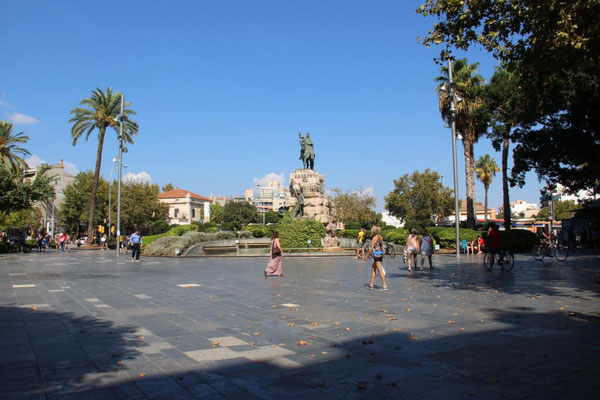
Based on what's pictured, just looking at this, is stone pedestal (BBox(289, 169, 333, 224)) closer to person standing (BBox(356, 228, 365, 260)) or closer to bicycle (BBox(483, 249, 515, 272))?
person standing (BBox(356, 228, 365, 260))

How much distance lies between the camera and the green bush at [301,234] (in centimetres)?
2781

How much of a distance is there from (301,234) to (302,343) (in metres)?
22.1

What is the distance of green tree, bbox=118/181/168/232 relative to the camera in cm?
6431

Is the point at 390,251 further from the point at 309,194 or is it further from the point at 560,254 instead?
the point at 560,254

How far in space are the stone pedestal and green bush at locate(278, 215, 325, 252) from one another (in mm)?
1636

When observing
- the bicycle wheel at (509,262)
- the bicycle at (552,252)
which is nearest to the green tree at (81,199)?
the bicycle at (552,252)

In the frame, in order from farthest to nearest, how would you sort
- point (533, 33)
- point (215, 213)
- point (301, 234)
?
1. point (215, 213)
2. point (301, 234)
3. point (533, 33)

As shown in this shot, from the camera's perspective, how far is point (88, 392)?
4.08m

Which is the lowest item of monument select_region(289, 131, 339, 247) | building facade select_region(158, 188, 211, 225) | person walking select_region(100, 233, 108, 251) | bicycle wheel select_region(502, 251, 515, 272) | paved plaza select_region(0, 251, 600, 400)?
paved plaza select_region(0, 251, 600, 400)

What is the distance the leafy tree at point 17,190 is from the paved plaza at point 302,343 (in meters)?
24.6

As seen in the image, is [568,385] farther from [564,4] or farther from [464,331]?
[564,4]

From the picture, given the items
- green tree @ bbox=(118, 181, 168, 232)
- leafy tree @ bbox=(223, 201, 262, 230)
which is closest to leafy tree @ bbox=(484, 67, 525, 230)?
green tree @ bbox=(118, 181, 168, 232)

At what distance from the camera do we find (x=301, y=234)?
2794cm

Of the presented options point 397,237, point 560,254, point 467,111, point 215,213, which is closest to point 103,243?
point 397,237
